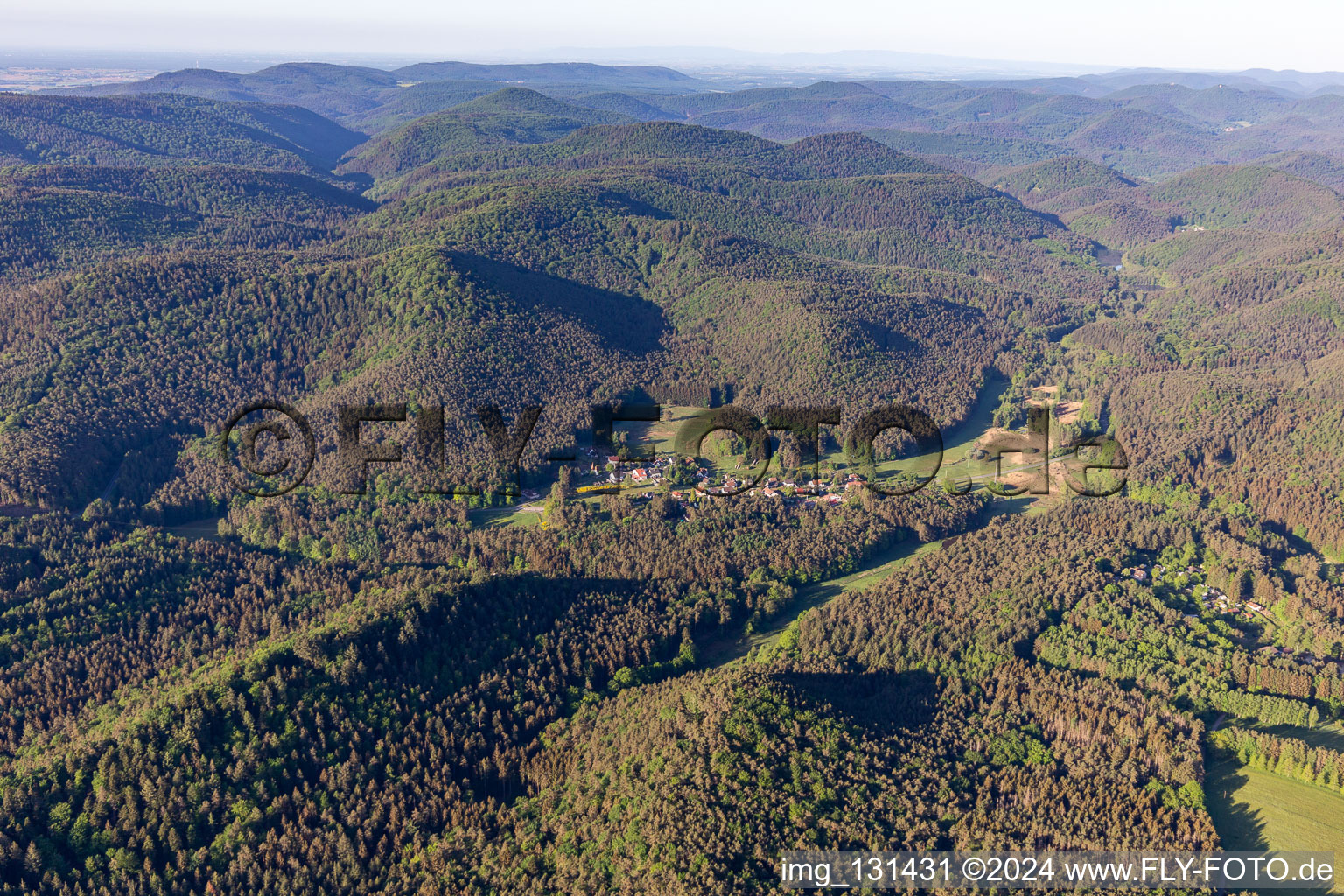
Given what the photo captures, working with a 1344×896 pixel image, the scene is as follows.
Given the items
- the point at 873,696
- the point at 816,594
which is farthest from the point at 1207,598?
the point at 873,696

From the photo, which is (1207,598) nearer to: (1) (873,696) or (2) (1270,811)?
(2) (1270,811)

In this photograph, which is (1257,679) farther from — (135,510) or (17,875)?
(135,510)

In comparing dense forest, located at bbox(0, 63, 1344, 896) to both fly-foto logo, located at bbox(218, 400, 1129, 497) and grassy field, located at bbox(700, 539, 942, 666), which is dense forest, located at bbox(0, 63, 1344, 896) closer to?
grassy field, located at bbox(700, 539, 942, 666)

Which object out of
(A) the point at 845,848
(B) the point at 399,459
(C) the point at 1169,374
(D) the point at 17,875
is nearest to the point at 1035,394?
(C) the point at 1169,374

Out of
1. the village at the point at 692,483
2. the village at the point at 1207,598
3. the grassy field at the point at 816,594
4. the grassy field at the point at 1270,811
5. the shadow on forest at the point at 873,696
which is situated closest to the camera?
the grassy field at the point at 1270,811

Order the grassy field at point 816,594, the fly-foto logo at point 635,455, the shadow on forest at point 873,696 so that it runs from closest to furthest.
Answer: the shadow on forest at point 873,696 → the grassy field at point 816,594 → the fly-foto logo at point 635,455

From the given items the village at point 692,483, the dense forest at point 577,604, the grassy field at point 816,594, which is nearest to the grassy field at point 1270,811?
the dense forest at point 577,604

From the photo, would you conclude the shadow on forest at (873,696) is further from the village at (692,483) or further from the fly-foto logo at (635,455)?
the fly-foto logo at (635,455)

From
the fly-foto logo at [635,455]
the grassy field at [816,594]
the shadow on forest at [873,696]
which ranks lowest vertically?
the grassy field at [816,594]
